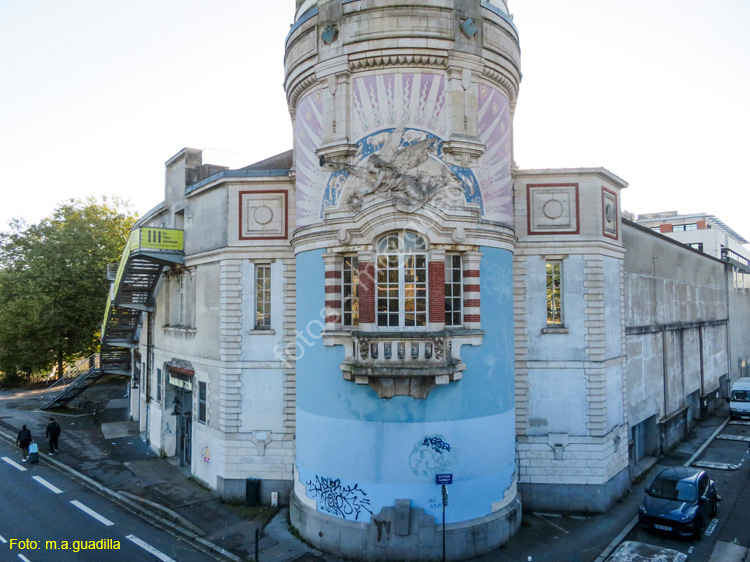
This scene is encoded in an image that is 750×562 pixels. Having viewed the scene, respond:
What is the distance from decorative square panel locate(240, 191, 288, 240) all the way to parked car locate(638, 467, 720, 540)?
15.7 metres

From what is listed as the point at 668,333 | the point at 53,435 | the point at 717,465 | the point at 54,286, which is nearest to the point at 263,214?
the point at 53,435

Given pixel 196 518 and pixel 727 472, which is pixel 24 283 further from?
pixel 727 472

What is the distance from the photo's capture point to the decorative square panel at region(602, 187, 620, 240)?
1952 cm

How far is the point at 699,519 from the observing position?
1580 cm

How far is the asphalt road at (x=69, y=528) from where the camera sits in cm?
1501

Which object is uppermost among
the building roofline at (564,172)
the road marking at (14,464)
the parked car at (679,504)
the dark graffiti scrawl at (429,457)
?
the building roofline at (564,172)

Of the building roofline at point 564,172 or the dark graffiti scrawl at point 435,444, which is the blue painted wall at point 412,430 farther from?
the building roofline at point 564,172

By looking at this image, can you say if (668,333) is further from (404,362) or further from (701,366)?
(404,362)

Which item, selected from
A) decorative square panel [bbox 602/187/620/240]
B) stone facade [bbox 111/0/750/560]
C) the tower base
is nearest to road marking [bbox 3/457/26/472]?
stone facade [bbox 111/0/750/560]

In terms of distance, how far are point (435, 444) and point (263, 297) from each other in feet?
29.2

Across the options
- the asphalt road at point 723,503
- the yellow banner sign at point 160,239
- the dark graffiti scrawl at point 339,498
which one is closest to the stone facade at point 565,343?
the asphalt road at point 723,503

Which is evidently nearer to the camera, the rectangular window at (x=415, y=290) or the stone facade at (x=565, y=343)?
the rectangular window at (x=415, y=290)

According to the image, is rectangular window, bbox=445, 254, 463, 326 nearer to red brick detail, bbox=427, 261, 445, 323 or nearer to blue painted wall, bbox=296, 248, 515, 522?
red brick detail, bbox=427, 261, 445, 323

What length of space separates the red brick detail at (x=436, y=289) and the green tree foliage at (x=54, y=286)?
34.7 m
